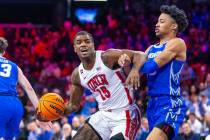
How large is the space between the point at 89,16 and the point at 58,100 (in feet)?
56.5

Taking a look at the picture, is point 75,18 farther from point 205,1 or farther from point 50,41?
point 205,1

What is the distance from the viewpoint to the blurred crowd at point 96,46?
13.7 meters

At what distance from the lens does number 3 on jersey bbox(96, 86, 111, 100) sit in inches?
266

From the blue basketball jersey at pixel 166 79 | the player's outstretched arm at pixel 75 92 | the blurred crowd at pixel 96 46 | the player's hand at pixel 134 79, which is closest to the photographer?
the player's hand at pixel 134 79

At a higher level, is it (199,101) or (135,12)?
(135,12)

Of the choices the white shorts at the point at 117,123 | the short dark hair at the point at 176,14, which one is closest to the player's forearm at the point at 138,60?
the short dark hair at the point at 176,14

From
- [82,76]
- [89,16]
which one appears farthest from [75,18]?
[82,76]

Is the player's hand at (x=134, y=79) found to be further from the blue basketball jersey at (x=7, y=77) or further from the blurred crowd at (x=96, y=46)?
the blurred crowd at (x=96, y=46)

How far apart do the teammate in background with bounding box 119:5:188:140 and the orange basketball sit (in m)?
0.99

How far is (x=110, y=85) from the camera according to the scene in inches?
265

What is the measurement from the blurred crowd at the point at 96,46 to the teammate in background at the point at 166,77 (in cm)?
577

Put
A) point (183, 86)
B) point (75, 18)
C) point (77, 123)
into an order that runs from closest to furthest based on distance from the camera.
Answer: point (77, 123), point (183, 86), point (75, 18)

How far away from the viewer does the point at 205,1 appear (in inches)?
864

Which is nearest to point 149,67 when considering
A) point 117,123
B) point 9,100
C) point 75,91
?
point 117,123
